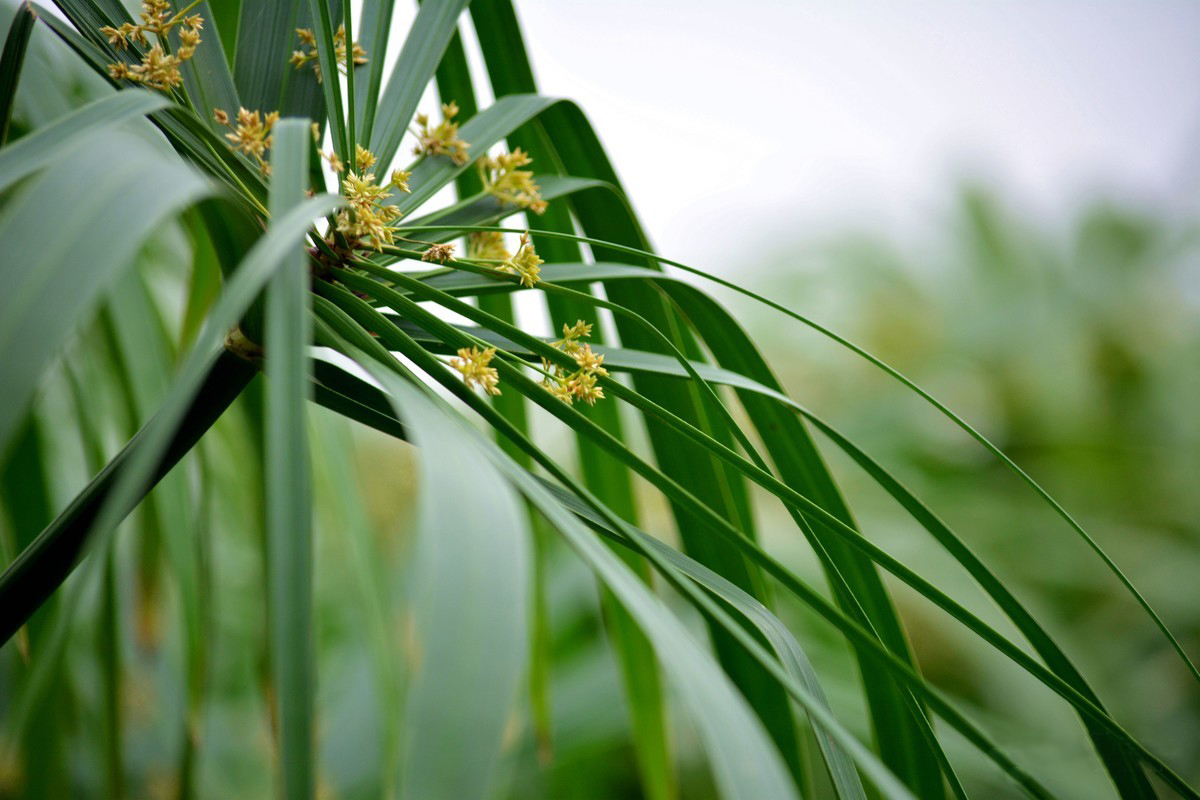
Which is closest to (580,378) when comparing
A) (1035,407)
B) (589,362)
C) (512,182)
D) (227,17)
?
(589,362)

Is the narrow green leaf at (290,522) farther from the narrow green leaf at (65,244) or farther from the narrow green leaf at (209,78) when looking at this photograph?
the narrow green leaf at (209,78)

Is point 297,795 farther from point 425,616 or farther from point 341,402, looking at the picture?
point 341,402

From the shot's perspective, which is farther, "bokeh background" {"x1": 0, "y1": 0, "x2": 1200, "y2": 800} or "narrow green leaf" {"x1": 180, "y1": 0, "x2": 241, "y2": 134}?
"bokeh background" {"x1": 0, "y1": 0, "x2": 1200, "y2": 800}

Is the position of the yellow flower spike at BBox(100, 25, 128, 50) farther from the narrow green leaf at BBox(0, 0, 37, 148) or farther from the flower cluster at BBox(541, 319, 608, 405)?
the flower cluster at BBox(541, 319, 608, 405)

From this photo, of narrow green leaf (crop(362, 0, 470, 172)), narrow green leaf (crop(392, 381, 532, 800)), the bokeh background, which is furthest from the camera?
the bokeh background

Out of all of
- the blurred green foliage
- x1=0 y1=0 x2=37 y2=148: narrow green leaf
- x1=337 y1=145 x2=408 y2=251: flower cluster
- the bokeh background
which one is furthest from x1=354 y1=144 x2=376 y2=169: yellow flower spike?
the blurred green foliage

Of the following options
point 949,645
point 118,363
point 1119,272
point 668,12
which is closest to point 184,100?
point 118,363
